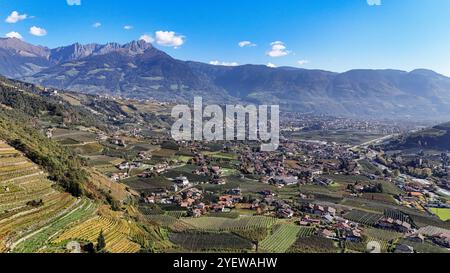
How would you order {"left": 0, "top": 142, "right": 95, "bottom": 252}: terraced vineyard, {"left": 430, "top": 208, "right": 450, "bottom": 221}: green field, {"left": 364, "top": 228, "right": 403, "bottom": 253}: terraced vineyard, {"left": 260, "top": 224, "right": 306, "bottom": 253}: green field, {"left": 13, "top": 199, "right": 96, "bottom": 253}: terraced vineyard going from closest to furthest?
{"left": 13, "top": 199, "right": 96, "bottom": 253}: terraced vineyard → {"left": 0, "top": 142, "right": 95, "bottom": 252}: terraced vineyard → {"left": 260, "top": 224, "right": 306, "bottom": 253}: green field → {"left": 364, "top": 228, "right": 403, "bottom": 253}: terraced vineyard → {"left": 430, "top": 208, "right": 450, "bottom": 221}: green field

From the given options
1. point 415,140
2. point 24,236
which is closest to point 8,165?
A: point 24,236

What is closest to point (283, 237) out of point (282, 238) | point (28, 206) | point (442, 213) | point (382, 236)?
point (282, 238)

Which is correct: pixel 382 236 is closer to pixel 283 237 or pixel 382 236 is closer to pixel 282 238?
pixel 283 237

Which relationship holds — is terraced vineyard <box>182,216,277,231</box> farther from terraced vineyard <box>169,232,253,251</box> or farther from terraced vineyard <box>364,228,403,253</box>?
terraced vineyard <box>364,228,403,253</box>

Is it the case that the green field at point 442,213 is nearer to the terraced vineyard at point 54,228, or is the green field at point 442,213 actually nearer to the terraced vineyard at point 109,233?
the terraced vineyard at point 109,233

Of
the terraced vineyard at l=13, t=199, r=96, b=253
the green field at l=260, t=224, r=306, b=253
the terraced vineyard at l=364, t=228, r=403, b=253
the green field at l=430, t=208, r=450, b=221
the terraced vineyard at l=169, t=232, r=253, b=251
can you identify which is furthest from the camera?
the green field at l=430, t=208, r=450, b=221

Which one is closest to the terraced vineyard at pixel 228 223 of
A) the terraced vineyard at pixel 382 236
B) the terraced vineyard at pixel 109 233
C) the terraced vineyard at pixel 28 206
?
the terraced vineyard at pixel 382 236

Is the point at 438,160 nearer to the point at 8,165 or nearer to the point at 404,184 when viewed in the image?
the point at 404,184

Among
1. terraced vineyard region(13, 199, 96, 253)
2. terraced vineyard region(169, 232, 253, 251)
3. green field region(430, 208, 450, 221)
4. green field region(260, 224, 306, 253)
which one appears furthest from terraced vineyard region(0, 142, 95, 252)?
green field region(430, 208, 450, 221)
